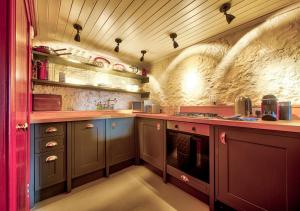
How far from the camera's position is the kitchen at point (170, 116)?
1.14 m

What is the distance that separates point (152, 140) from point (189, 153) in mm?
684

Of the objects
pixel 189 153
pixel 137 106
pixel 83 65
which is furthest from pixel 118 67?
pixel 189 153

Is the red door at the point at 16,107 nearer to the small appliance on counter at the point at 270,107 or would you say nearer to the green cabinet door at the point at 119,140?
the green cabinet door at the point at 119,140

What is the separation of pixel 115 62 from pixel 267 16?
256 cm

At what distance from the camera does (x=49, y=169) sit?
1.59 metres

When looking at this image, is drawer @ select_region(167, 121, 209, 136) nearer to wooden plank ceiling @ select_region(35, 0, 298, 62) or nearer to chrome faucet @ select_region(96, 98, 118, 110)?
wooden plank ceiling @ select_region(35, 0, 298, 62)

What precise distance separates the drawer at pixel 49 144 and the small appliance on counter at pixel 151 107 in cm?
154

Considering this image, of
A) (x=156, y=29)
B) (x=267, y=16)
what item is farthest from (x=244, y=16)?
(x=156, y=29)

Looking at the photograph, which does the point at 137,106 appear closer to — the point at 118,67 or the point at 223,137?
the point at 118,67

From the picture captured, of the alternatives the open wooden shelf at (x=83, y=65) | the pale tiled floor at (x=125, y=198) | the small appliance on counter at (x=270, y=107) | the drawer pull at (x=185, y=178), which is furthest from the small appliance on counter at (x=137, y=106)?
the small appliance on counter at (x=270, y=107)

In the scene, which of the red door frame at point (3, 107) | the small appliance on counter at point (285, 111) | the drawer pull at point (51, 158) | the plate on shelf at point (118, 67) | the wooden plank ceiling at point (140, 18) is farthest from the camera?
the plate on shelf at point (118, 67)

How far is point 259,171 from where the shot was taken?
3.64 feet

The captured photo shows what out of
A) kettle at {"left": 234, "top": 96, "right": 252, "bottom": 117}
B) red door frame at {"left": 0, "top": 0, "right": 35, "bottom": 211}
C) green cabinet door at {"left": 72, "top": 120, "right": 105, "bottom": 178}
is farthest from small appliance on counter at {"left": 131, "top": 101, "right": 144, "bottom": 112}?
red door frame at {"left": 0, "top": 0, "right": 35, "bottom": 211}

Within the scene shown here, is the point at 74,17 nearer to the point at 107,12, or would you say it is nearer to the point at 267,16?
the point at 107,12
